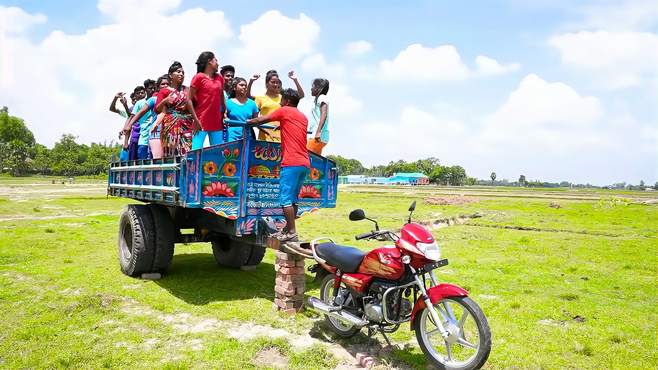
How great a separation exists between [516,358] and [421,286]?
1.36m

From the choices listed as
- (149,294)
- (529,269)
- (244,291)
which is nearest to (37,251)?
(149,294)

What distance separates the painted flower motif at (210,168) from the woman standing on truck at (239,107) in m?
0.92

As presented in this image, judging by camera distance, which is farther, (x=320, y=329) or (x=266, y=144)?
(x=266, y=144)

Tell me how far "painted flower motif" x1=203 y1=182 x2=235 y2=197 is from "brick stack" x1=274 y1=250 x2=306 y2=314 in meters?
1.00

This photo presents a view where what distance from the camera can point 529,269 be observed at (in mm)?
8734

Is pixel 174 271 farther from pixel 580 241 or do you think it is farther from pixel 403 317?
pixel 580 241

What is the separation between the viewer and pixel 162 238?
23.2ft

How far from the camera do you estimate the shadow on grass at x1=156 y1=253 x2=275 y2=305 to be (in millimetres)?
6496

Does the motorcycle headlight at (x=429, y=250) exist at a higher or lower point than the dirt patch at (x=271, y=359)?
higher

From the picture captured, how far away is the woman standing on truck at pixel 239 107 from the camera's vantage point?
258 inches

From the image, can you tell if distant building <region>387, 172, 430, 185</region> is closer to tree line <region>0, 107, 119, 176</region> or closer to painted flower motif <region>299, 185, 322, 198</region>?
tree line <region>0, 107, 119, 176</region>

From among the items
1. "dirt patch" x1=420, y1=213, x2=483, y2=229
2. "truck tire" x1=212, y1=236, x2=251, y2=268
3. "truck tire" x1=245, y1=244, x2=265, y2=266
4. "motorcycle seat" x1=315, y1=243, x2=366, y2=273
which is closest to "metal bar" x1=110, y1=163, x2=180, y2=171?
"truck tire" x1=212, y1=236, x2=251, y2=268

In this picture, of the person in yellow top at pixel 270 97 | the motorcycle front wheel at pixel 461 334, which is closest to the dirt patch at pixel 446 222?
the person in yellow top at pixel 270 97

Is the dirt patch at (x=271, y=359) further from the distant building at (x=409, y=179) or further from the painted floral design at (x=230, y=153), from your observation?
the distant building at (x=409, y=179)
